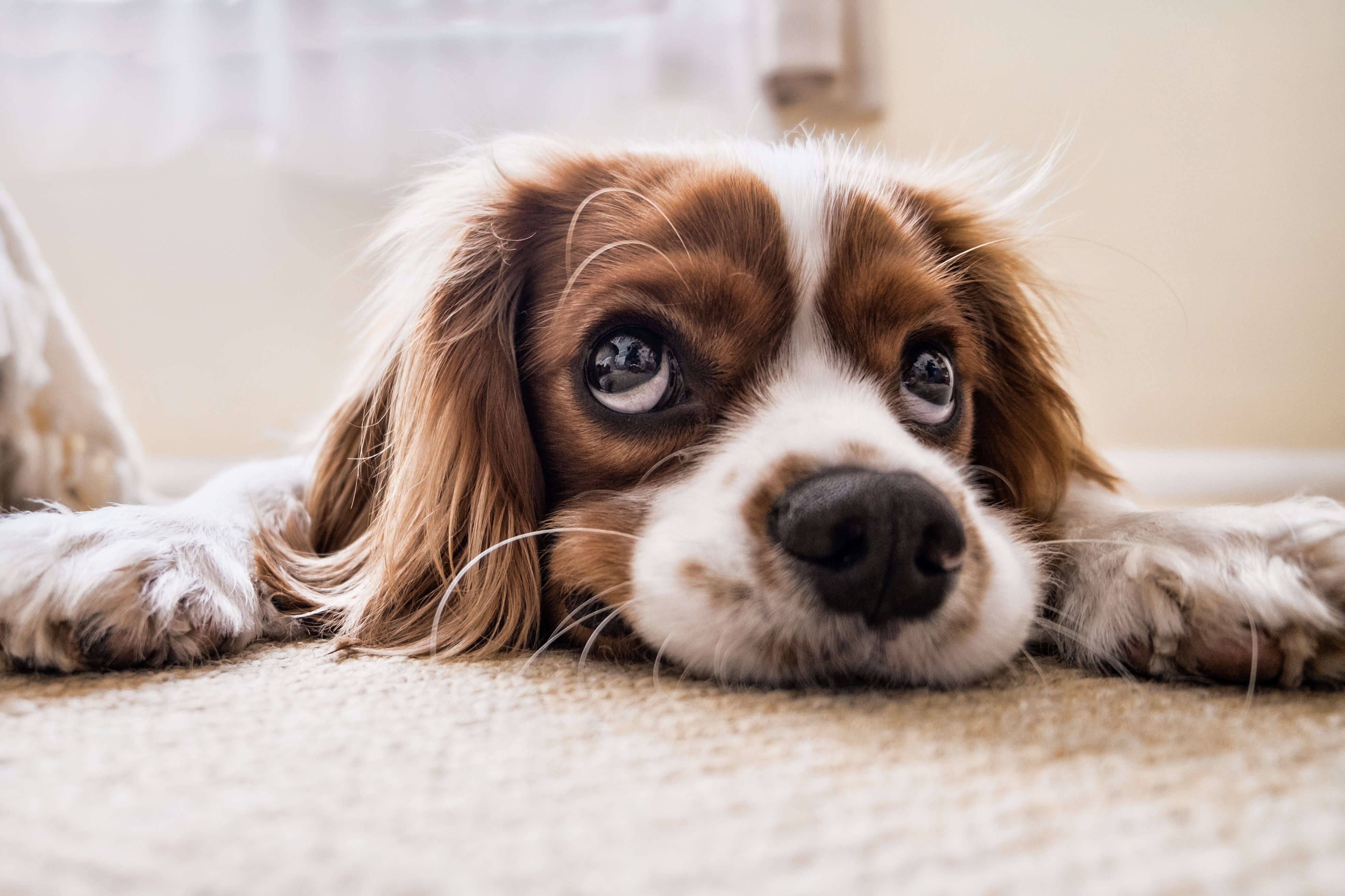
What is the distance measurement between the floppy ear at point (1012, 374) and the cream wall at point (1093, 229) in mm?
→ 1736

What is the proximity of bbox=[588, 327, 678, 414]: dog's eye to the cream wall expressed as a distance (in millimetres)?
2154

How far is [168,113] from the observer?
309cm

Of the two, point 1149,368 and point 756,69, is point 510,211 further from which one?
point 1149,368

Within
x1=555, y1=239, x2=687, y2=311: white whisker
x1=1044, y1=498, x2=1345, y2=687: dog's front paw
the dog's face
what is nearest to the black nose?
the dog's face

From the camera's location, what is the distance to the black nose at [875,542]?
0.90m

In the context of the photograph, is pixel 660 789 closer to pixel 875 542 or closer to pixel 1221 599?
pixel 875 542

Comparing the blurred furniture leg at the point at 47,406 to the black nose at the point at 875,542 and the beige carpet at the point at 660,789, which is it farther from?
the black nose at the point at 875,542

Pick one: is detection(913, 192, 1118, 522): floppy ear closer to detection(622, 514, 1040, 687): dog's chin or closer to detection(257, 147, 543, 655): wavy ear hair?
detection(622, 514, 1040, 687): dog's chin

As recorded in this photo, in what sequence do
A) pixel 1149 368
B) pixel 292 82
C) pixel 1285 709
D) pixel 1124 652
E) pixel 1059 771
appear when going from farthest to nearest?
pixel 1149 368 < pixel 292 82 < pixel 1124 652 < pixel 1285 709 < pixel 1059 771

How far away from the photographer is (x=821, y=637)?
0.91m

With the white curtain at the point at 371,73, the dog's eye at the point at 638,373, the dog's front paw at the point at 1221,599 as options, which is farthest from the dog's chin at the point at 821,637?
the white curtain at the point at 371,73

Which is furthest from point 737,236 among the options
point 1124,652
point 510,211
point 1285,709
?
point 1285,709

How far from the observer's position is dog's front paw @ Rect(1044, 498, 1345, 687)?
2.98 ft

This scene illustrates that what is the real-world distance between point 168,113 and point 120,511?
2.46 m
